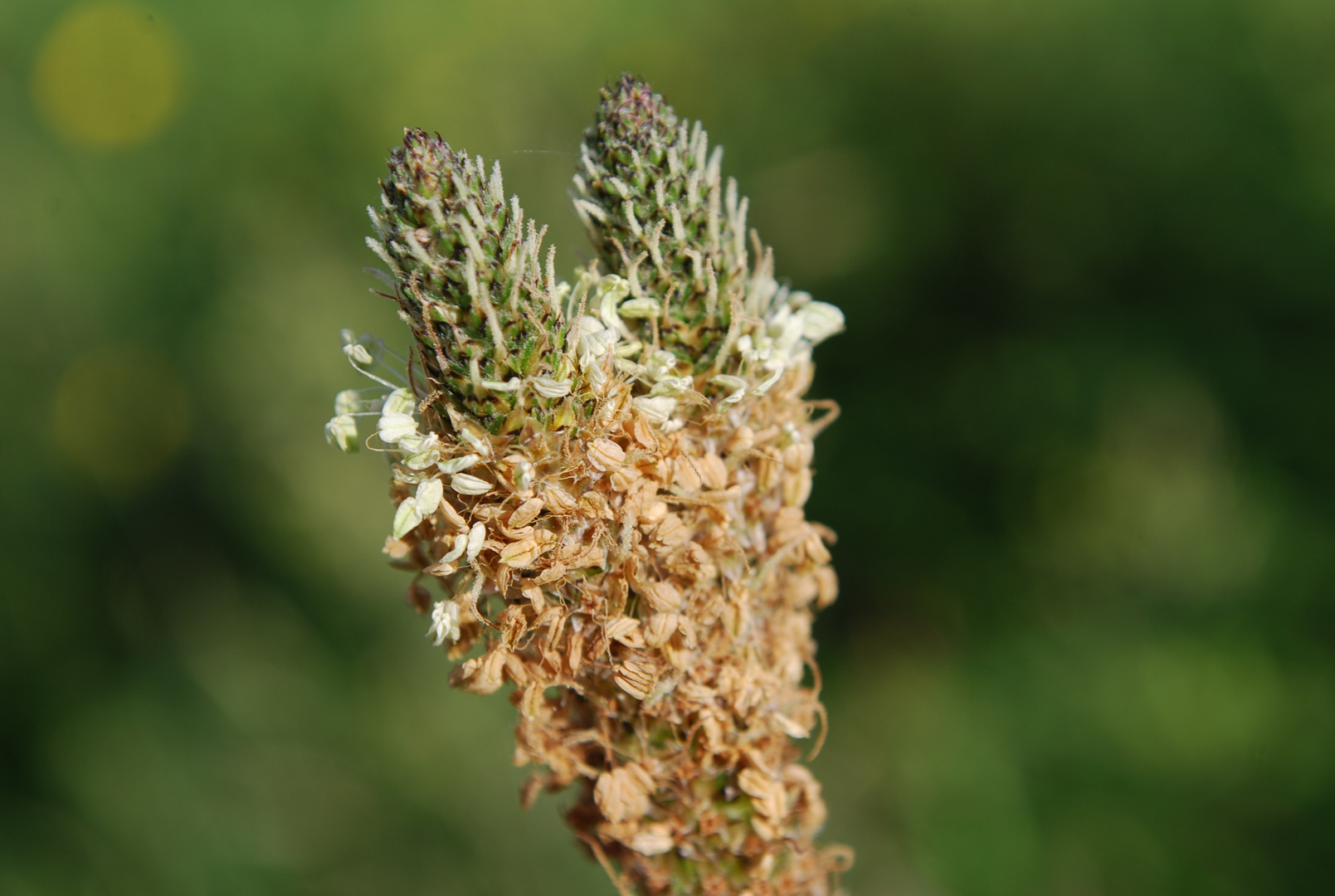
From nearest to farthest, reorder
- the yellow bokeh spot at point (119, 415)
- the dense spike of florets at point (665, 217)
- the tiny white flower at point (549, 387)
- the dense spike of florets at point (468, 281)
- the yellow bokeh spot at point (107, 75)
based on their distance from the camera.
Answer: the dense spike of florets at point (468, 281)
the tiny white flower at point (549, 387)
the dense spike of florets at point (665, 217)
the yellow bokeh spot at point (119, 415)
the yellow bokeh spot at point (107, 75)

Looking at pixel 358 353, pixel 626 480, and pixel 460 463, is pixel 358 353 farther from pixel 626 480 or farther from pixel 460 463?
pixel 626 480

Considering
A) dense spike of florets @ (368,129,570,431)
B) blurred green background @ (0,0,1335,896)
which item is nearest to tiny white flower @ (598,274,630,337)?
dense spike of florets @ (368,129,570,431)

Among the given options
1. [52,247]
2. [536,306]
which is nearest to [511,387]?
[536,306]

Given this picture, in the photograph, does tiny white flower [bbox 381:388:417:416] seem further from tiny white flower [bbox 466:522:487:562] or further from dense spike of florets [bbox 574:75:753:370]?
dense spike of florets [bbox 574:75:753:370]

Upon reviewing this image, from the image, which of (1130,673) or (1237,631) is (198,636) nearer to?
(1130,673)

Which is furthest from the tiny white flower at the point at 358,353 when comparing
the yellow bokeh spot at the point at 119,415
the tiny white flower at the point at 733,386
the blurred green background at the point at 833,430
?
the yellow bokeh spot at the point at 119,415

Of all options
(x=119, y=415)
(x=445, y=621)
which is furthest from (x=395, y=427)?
(x=119, y=415)

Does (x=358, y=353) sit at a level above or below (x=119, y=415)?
below

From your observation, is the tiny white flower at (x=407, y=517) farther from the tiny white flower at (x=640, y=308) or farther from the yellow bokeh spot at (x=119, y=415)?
the yellow bokeh spot at (x=119, y=415)
